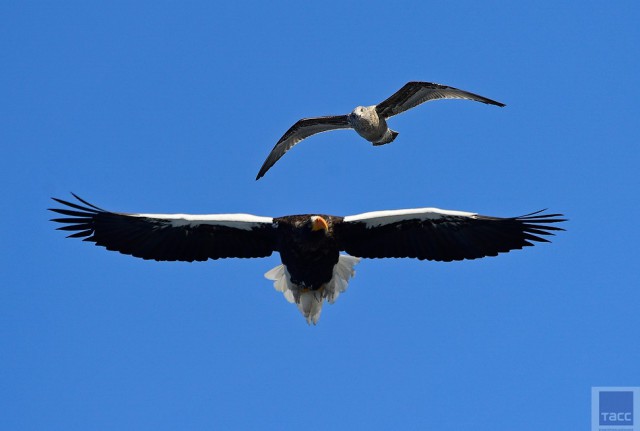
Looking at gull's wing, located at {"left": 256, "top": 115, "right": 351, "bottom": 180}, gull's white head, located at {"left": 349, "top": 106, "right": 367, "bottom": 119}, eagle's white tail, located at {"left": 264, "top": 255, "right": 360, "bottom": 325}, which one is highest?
gull's wing, located at {"left": 256, "top": 115, "right": 351, "bottom": 180}

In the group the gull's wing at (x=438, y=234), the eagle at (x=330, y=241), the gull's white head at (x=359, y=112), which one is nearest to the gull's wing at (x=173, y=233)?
the eagle at (x=330, y=241)

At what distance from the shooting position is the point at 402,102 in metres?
15.6

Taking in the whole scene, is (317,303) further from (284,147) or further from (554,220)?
(284,147)

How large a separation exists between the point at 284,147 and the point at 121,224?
4740 millimetres

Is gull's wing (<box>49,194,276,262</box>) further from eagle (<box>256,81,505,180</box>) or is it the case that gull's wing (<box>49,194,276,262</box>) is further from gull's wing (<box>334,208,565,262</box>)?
eagle (<box>256,81,505,180</box>)

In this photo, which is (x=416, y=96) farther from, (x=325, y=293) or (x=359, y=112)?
(x=325, y=293)

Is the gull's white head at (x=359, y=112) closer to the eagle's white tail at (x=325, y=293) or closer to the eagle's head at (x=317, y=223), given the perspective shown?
the eagle's white tail at (x=325, y=293)

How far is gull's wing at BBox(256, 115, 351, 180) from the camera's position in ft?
53.6

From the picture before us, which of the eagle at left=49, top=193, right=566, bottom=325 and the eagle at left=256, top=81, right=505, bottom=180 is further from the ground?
the eagle at left=256, top=81, right=505, bottom=180

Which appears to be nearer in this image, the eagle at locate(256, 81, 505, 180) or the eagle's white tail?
the eagle's white tail

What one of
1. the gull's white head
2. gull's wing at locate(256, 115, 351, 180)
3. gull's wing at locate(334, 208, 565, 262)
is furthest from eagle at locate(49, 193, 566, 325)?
gull's wing at locate(256, 115, 351, 180)

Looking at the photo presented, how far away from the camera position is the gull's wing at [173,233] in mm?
12500

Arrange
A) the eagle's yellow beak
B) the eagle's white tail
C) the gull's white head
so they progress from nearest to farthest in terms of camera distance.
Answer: the eagle's yellow beak
the eagle's white tail
the gull's white head

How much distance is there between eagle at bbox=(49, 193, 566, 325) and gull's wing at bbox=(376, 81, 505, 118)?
3372 mm
